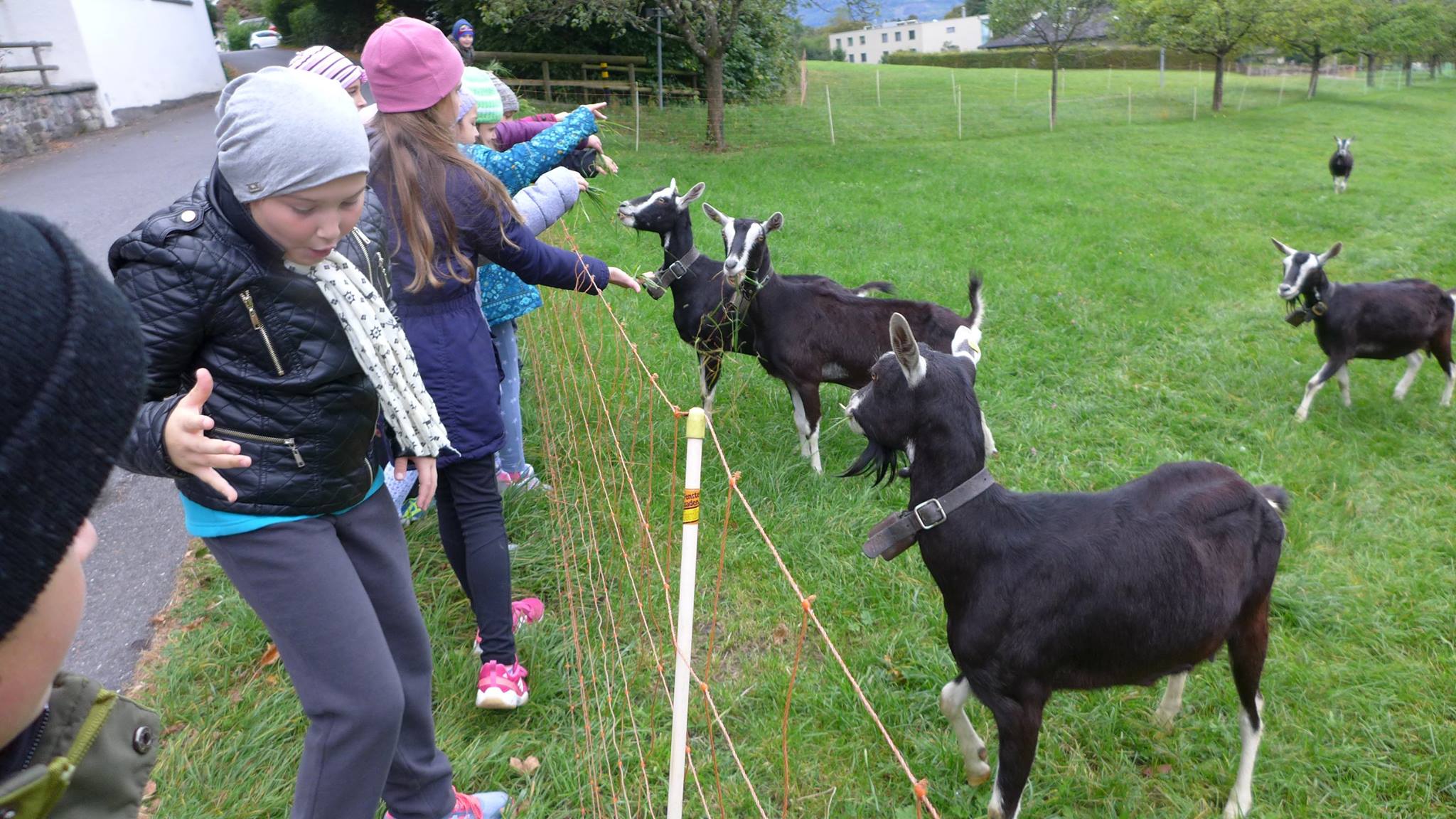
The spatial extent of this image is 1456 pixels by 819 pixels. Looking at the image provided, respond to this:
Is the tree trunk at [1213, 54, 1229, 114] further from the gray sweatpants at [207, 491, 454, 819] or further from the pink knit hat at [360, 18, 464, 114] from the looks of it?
the gray sweatpants at [207, 491, 454, 819]

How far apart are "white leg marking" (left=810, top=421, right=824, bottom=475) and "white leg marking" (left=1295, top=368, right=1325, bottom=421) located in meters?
3.47

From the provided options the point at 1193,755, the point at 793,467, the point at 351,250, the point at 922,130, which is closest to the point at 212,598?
the point at 351,250

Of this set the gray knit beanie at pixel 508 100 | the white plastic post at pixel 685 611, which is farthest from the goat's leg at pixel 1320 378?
the gray knit beanie at pixel 508 100

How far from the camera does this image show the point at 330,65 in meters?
4.20

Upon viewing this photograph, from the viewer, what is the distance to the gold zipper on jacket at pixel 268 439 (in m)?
1.86

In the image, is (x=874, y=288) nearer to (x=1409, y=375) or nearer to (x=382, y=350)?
(x=1409, y=375)

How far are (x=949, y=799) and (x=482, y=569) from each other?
5.76ft

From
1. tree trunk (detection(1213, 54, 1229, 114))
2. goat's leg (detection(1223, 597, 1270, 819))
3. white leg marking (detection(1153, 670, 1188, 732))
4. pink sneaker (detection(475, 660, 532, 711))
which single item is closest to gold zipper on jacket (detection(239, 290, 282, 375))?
pink sneaker (detection(475, 660, 532, 711))

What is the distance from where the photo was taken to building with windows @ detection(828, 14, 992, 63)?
298ft

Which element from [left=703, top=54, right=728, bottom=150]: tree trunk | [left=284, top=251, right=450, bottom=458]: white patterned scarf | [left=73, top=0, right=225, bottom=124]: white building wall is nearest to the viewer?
[left=284, top=251, right=450, bottom=458]: white patterned scarf

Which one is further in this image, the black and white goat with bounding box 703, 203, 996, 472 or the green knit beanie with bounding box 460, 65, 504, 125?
the black and white goat with bounding box 703, 203, 996, 472

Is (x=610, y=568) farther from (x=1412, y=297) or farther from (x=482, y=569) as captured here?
(x=1412, y=297)

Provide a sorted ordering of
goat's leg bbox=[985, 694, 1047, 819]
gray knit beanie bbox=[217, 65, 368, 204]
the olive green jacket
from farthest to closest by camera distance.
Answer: goat's leg bbox=[985, 694, 1047, 819] → gray knit beanie bbox=[217, 65, 368, 204] → the olive green jacket

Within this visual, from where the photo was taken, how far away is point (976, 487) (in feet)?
8.99
